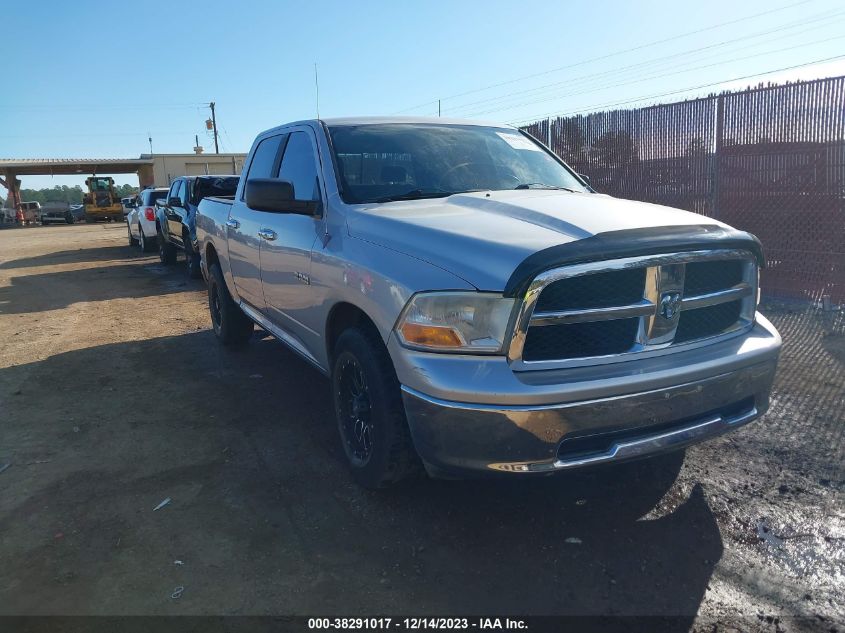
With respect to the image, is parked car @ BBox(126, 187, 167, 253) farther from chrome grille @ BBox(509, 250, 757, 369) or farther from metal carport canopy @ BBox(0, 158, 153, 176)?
metal carport canopy @ BBox(0, 158, 153, 176)

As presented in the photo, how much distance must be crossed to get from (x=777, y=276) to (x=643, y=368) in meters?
5.89

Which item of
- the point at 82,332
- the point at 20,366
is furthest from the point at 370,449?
the point at 82,332

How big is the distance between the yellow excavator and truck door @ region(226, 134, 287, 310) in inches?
1749

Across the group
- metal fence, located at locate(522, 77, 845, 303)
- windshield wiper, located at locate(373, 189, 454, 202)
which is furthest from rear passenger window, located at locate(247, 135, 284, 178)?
metal fence, located at locate(522, 77, 845, 303)

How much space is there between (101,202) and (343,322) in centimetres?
4755

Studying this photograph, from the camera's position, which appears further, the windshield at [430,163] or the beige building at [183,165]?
the beige building at [183,165]

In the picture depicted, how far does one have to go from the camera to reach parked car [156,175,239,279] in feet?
34.0

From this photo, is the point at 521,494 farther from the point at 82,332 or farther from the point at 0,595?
the point at 82,332

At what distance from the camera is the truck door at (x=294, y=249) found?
3.85 meters

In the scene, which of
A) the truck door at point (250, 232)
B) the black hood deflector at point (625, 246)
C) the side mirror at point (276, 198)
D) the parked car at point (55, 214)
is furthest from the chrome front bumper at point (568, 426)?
the parked car at point (55, 214)

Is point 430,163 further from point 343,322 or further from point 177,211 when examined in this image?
point 177,211

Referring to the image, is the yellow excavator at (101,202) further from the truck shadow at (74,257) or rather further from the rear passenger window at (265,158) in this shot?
the rear passenger window at (265,158)

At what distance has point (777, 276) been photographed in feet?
24.7

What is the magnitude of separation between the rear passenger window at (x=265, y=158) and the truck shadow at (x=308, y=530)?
195 cm
